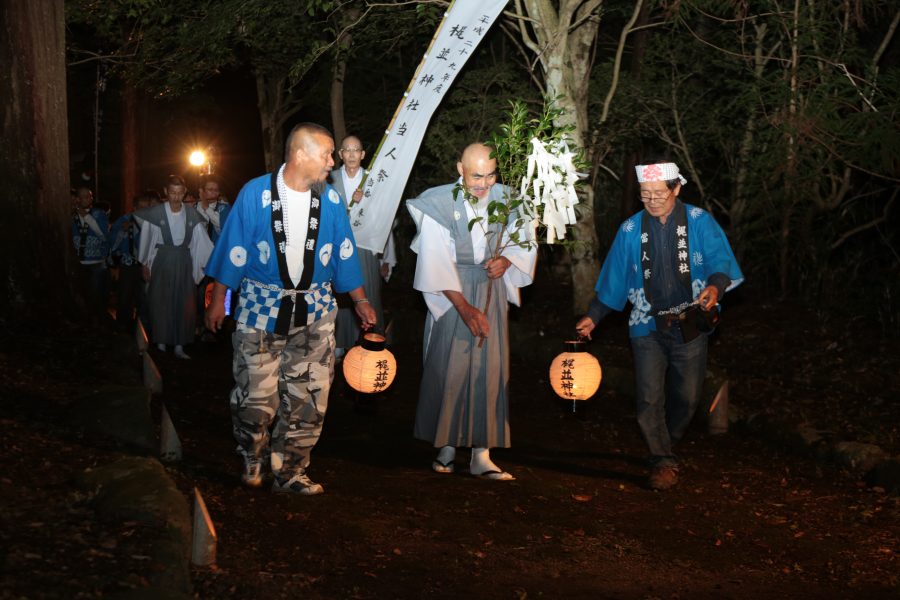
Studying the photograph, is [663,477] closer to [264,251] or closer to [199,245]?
[264,251]

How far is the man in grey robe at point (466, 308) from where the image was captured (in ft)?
23.1

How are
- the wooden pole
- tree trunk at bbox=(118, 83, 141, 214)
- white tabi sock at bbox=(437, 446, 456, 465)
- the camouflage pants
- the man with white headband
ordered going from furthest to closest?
tree trunk at bbox=(118, 83, 141, 214) → white tabi sock at bbox=(437, 446, 456, 465) → the man with white headband → the camouflage pants → the wooden pole

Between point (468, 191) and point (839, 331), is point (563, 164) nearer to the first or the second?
point (468, 191)

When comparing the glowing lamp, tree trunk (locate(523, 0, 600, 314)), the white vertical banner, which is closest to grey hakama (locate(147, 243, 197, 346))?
the white vertical banner

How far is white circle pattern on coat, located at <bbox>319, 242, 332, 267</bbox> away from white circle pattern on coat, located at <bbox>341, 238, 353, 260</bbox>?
132 millimetres

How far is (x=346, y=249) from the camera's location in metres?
6.47

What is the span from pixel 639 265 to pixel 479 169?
1.26 m

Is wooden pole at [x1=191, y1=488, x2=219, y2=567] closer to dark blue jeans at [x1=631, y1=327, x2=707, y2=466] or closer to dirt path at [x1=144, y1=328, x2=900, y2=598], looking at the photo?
dirt path at [x1=144, y1=328, x2=900, y2=598]

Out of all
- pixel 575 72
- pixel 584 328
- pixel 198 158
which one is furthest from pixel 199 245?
pixel 198 158

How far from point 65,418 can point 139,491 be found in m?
2.20

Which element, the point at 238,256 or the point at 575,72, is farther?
the point at 575,72

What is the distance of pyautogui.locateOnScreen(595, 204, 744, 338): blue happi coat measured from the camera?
6965 millimetres

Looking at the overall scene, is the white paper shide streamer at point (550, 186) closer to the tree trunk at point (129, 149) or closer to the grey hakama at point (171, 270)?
the grey hakama at point (171, 270)

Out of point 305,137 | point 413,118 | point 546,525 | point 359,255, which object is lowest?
point 546,525
